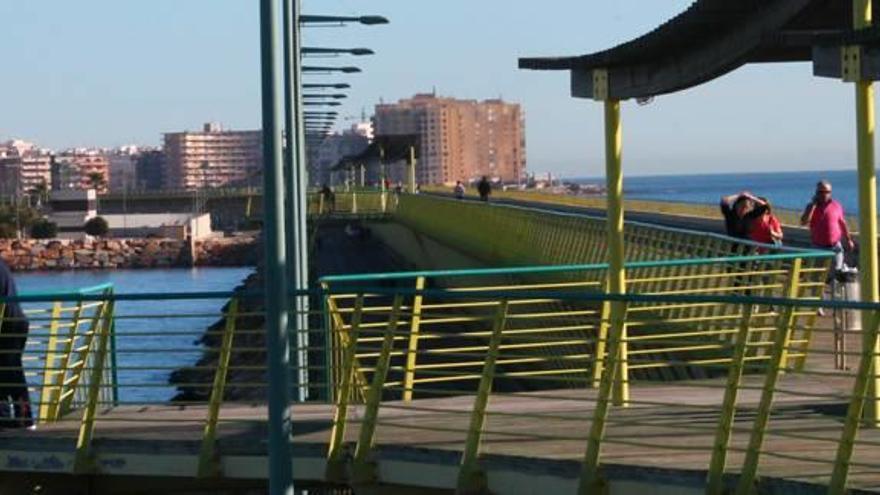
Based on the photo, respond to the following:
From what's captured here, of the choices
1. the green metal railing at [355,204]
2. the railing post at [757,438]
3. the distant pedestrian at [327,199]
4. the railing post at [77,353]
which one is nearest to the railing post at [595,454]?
the railing post at [757,438]

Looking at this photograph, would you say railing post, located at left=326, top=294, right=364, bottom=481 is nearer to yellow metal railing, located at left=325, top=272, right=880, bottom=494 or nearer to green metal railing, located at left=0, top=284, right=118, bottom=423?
yellow metal railing, located at left=325, top=272, right=880, bottom=494

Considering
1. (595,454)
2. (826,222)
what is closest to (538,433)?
(595,454)

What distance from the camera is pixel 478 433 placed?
11.2 m

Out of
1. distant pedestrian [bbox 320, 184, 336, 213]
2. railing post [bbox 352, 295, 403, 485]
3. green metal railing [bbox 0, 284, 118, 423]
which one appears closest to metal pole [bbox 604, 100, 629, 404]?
railing post [bbox 352, 295, 403, 485]

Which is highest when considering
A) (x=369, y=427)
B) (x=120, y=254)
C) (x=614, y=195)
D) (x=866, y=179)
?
(x=866, y=179)

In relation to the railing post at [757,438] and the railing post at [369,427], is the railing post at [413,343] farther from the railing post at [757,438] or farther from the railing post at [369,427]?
the railing post at [757,438]

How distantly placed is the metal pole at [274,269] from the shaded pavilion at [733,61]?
1569mm

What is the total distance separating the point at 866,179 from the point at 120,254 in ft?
567

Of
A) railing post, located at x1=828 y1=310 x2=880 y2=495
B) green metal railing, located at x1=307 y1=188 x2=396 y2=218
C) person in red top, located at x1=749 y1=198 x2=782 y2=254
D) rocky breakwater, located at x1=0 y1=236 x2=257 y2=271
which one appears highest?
person in red top, located at x1=749 y1=198 x2=782 y2=254

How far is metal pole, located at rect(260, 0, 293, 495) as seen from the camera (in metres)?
10.3

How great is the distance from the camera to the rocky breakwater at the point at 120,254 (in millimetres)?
176750

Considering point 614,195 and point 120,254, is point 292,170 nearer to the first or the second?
point 614,195

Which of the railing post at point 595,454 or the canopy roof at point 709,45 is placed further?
the canopy roof at point 709,45

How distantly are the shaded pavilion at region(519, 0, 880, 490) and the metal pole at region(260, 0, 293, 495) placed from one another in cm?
157
